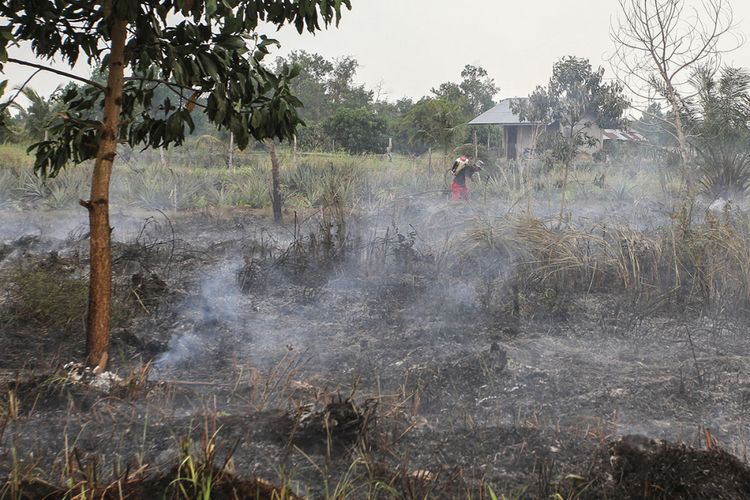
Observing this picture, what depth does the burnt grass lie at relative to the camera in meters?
2.57

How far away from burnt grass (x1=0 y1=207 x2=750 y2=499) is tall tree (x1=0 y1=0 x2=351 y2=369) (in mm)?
701

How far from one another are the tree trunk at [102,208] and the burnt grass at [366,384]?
277 millimetres

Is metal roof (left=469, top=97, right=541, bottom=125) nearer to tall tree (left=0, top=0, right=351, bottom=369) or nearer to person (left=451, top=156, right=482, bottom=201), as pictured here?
person (left=451, top=156, right=482, bottom=201)

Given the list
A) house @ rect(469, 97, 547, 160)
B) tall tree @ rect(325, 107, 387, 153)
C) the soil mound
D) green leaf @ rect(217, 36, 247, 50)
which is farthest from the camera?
house @ rect(469, 97, 547, 160)

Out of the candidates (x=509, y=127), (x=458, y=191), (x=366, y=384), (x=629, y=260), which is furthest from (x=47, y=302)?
(x=509, y=127)

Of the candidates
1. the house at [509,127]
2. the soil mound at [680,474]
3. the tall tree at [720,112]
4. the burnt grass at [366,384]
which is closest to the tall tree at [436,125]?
the tall tree at [720,112]

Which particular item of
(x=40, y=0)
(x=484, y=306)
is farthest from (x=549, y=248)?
(x=40, y=0)

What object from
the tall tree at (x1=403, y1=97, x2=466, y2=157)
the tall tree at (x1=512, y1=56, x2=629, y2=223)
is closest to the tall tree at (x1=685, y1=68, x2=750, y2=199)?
the tall tree at (x1=512, y1=56, x2=629, y2=223)

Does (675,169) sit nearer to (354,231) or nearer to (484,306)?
(354,231)

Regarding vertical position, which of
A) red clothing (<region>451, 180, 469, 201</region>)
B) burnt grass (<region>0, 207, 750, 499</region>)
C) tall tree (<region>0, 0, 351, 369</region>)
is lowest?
burnt grass (<region>0, 207, 750, 499</region>)

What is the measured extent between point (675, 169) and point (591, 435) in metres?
11.2

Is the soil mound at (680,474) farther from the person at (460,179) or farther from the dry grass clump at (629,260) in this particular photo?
the person at (460,179)

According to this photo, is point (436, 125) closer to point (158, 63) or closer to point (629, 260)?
point (629, 260)

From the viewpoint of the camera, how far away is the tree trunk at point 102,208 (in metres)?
3.45
